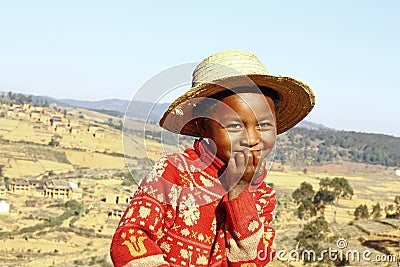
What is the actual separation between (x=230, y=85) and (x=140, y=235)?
17.4 inches

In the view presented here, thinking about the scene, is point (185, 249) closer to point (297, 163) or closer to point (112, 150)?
point (112, 150)

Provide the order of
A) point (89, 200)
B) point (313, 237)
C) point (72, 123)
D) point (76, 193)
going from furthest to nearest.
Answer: point (72, 123) < point (76, 193) < point (89, 200) < point (313, 237)

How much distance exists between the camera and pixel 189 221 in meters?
1.48

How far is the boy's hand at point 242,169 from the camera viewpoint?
1.37m

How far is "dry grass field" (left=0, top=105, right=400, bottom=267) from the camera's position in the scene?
15.3 m

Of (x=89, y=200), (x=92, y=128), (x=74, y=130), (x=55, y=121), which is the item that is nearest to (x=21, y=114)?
(x=55, y=121)

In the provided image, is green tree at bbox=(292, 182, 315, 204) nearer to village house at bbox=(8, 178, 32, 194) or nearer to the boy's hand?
village house at bbox=(8, 178, 32, 194)

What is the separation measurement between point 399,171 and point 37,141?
31300mm

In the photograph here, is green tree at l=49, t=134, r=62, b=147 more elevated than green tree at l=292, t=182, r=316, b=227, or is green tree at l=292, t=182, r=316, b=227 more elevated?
green tree at l=49, t=134, r=62, b=147

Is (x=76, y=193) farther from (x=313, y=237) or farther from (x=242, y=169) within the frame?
(x=242, y=169)

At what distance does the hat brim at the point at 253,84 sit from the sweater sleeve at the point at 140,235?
264mm

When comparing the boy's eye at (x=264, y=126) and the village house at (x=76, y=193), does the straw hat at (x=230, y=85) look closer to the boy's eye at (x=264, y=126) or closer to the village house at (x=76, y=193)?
the boy's eye at (x=264, y=126)

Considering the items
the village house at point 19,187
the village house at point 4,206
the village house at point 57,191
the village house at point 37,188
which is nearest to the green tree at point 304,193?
the village house at point 4,206

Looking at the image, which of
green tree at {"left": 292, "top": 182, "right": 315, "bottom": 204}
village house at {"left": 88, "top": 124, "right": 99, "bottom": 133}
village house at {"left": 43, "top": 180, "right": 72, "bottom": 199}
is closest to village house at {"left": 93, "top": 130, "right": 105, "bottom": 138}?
village house at {"left": 88, "top": 124, "right": 99, "bottom": 133}
